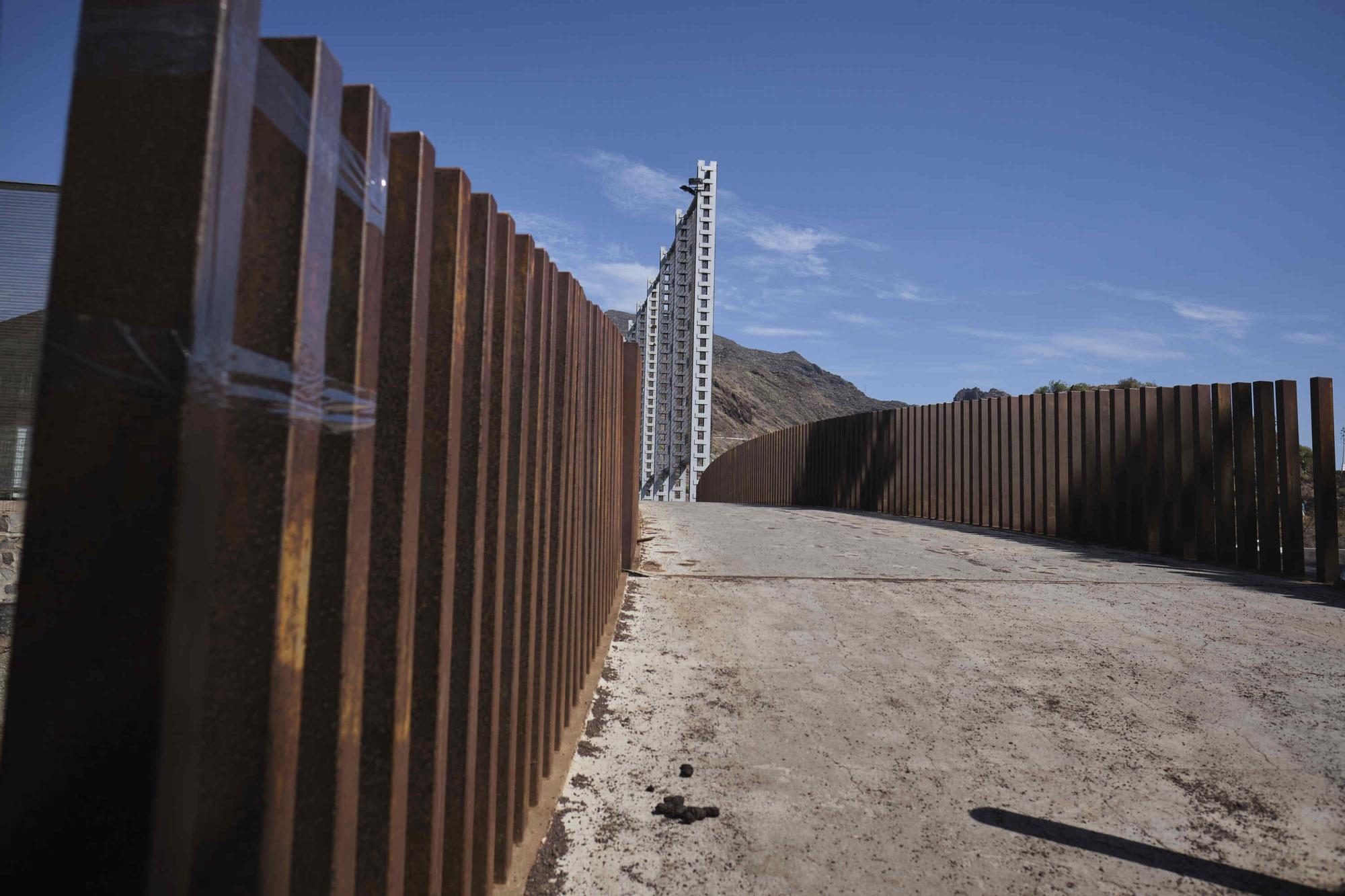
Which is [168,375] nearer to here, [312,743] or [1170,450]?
[312,743]

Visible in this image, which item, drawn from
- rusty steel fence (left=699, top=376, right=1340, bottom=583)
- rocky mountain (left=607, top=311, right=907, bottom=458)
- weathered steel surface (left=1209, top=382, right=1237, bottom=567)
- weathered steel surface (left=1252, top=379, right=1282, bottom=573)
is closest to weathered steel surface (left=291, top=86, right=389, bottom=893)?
rusty steel fence (left=699, top=376, right=1340, bottom=583)

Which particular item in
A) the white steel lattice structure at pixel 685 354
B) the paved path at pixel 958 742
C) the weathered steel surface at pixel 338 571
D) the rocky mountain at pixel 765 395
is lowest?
the paved path at pixel 958 742

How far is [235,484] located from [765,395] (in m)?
82.1

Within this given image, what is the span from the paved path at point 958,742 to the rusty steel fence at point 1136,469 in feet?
6.53

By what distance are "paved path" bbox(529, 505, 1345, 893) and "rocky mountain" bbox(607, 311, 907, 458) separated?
27.1m

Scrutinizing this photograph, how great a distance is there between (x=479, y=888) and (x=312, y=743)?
3.18ft

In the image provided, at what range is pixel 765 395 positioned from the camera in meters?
82.0

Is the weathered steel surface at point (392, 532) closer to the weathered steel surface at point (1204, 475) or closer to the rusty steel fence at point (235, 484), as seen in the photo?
the rusty steel fence at point (235, 484)

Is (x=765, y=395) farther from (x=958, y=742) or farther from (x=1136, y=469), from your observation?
(x=958, y=742)

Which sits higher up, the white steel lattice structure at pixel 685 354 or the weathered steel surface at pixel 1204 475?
the white steel lattice structure at pixel 685 354

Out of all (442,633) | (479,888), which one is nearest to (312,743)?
(442,633)

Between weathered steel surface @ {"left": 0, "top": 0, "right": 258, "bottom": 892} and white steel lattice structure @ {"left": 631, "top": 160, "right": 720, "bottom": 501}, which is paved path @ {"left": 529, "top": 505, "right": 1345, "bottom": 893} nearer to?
weathered steel surface @ {"left": 0, "top": 0, "right": 258, "bottom": 892}

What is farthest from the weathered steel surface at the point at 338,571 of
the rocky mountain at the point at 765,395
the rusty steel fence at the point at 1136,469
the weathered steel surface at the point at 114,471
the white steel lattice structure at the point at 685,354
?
the rocky mountain at the point at 765,395

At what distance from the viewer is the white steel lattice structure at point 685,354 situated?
2230 cm
